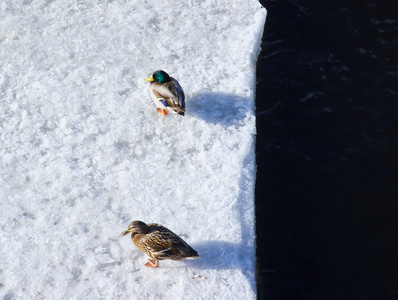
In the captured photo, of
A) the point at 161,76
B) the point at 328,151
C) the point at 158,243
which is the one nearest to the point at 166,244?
the point at 158,243

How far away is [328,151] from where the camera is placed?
789cm

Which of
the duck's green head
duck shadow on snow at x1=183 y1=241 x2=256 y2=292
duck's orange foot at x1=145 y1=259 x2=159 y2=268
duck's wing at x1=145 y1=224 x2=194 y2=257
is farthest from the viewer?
the duck's green head

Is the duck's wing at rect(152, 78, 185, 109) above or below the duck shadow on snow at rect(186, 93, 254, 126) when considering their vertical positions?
above

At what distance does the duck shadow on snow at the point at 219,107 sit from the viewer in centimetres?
768

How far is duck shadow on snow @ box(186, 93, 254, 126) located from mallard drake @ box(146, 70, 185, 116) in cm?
49

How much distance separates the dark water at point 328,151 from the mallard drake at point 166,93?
1.61 m

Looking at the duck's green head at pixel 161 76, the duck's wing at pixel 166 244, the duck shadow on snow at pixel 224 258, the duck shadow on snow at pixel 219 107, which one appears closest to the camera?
the duck's wing at pixel 166 244

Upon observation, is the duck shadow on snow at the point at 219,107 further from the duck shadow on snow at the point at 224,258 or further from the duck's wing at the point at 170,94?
the duck shadow on snow at the point at 224,258

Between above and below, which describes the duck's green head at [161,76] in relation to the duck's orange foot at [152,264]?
above

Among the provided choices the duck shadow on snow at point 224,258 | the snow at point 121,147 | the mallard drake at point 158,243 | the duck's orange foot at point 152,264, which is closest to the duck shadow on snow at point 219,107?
the snow at point 121,147

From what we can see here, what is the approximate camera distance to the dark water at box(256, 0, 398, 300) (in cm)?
662

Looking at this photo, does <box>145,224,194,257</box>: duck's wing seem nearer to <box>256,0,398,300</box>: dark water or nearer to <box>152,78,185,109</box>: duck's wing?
<box>256,0,398,300</box>: dark water

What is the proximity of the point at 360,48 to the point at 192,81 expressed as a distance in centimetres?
359

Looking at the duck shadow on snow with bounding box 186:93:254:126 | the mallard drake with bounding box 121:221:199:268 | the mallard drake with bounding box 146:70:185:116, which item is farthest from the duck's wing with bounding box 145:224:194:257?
the duck shadow on snow with bounding box 186:93:254:126
